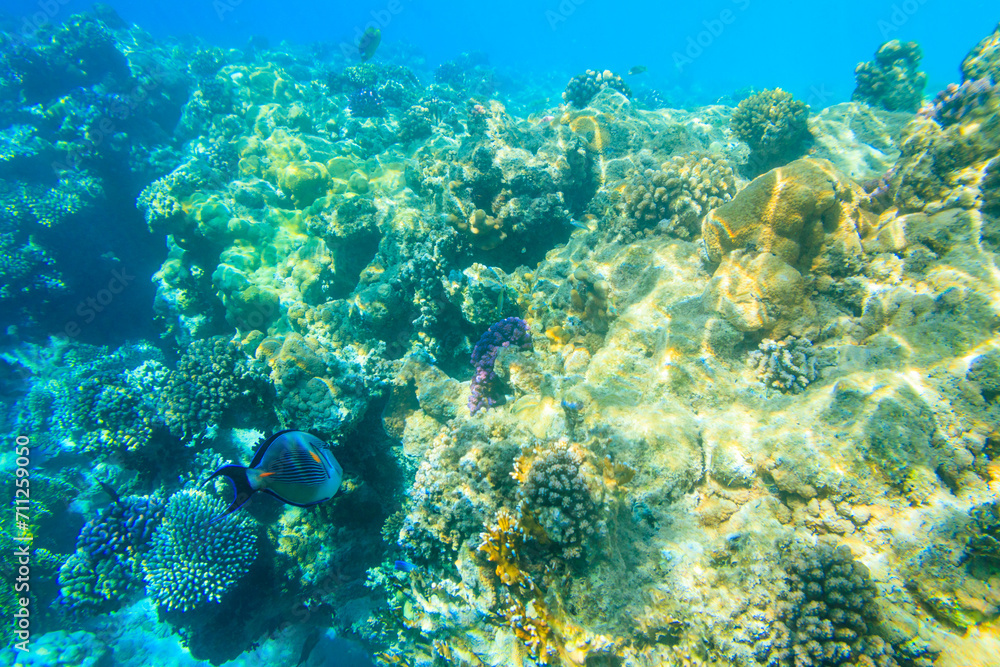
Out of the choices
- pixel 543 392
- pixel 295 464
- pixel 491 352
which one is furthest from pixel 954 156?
pixel 295 464

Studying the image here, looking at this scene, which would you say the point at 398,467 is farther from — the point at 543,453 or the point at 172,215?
the point at 172,215

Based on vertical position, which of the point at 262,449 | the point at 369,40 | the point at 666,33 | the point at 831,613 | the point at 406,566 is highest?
the point at 666,33

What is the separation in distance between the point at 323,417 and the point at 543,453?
3.13m

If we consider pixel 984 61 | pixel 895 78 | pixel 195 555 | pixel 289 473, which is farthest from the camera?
pixel 895 78

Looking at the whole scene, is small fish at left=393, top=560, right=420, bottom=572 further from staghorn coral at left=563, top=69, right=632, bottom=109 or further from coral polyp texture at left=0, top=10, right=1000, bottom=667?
staghorn coral at left=563, top=69, right=632, bottom=109

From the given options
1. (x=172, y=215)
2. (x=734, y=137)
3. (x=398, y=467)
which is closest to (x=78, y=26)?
(x=172, y=215)

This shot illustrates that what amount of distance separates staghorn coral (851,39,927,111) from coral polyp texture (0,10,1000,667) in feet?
0.23

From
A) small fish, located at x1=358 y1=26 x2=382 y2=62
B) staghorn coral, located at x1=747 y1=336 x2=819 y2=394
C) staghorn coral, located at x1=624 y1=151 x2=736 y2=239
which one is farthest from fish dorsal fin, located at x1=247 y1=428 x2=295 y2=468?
small fish, located at x1=358 y1=26 x2=382 y2=62

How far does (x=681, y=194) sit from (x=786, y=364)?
9.58 ft

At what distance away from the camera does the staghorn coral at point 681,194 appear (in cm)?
543

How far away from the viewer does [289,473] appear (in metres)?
2.03

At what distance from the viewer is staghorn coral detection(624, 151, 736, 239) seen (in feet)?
17.8

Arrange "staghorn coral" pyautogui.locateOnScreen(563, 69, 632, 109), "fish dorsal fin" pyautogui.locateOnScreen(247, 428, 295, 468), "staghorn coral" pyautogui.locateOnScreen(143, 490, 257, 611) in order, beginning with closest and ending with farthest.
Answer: "fish dorsal fin" pyautogui.locateOnScreen(247, 428, 295, 468)
"staghorn coral" pyautogui.locateOnScreen(143, 490, 257, 611)
"staghorn coral" pyautogui.locateOnScreen(563, 69, 632, 109)

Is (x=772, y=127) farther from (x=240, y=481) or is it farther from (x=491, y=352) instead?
(x=240, y=481)
